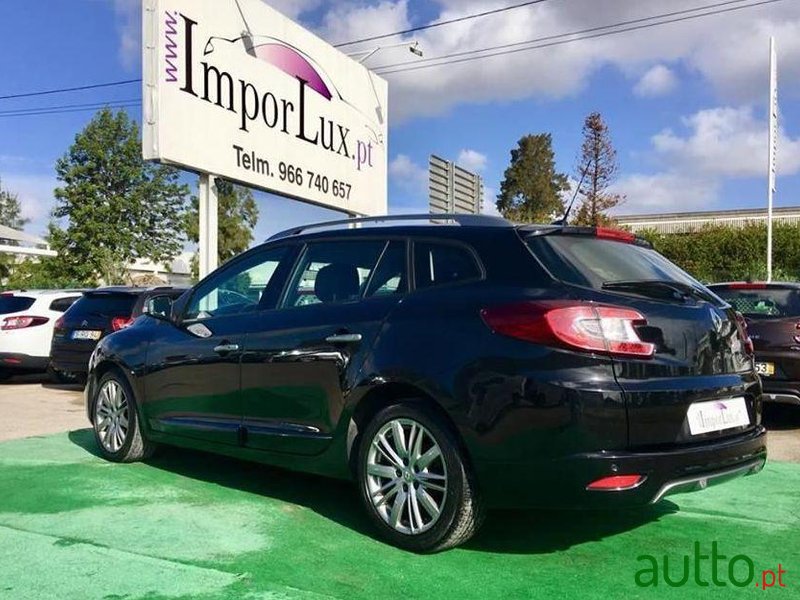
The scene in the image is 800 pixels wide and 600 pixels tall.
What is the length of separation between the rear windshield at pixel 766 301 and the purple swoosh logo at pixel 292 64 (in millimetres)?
8726

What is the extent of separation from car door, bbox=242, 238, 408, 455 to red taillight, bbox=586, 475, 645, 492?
1341 mm

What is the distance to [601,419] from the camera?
3.46 meters

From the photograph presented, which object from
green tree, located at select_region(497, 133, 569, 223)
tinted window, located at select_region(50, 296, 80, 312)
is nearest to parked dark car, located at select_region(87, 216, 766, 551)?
tinted window, located at select_region(50, 296, 80, 312)

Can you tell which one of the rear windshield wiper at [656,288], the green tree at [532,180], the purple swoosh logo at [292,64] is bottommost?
the rear windshield wiper at [656,288]

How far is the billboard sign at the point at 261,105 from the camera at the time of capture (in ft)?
37.1

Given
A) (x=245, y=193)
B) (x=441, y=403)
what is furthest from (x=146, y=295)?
(x=245, y=193)

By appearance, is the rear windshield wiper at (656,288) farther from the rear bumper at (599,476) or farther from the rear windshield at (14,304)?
the rear windshield at (14,304)

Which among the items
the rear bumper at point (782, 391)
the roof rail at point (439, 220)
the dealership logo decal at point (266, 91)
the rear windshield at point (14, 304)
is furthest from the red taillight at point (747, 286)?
the rear windshield at point (14, 304)

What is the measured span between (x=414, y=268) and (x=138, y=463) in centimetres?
298

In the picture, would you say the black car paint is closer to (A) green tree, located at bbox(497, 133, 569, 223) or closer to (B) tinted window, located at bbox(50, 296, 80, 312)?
(B) tinted window, located at bbox(50, 296, 80, 312)

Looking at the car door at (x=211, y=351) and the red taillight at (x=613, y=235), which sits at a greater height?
the red taillight at (x=613, y=235)

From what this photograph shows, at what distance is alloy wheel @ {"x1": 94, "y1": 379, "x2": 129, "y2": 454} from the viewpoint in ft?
19.8

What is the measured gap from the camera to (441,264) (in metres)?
4.23

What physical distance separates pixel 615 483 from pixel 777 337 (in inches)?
196
